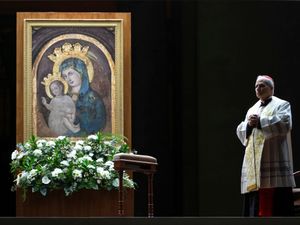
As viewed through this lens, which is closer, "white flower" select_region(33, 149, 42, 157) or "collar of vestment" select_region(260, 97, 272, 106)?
"collar of vestment" select_region(260, 97, 272, 106)

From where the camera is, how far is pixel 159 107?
1230 centimetres

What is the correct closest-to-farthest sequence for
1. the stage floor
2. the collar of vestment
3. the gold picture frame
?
the stage floor, the collar of vestment, the gold picture frame

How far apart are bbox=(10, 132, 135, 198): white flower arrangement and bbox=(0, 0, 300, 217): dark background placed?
1406 millimetres

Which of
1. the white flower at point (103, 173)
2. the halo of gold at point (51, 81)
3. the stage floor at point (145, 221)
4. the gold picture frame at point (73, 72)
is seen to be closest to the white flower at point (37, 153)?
the white flower at point (103, 173)

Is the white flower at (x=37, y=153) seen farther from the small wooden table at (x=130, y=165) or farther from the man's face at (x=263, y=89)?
the man's face at (x=263, y=89)

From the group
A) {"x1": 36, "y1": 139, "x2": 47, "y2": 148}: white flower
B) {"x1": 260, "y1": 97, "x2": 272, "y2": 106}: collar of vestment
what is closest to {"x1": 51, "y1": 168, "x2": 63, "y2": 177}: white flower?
{"x1": 36, "y1": 139, "x2": 47, "y2": 148}: white flower

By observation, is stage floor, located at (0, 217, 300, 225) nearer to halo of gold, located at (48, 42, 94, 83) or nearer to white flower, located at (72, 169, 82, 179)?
white flower, located at (72, 169, 82, 179)

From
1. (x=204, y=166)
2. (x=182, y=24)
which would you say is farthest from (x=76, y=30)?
(x=204, y=166)

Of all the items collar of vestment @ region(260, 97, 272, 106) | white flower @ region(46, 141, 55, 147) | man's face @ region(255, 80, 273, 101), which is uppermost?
man's face @ region(255, 80, 273, 101)

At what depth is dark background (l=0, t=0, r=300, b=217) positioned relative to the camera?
12266mm

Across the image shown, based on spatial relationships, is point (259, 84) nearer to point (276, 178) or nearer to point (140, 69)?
→ point (276, 178)

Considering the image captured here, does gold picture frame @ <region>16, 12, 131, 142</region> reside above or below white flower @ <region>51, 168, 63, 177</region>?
above

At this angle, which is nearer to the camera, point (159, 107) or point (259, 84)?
point (259, 84)

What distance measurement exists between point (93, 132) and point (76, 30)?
3.65ft
